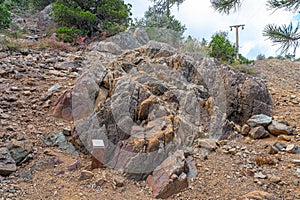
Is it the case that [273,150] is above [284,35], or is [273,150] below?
below

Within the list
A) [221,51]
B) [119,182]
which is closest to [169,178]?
[119,182]

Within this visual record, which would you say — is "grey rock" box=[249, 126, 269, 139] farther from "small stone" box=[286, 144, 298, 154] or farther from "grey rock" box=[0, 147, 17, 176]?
"grey rock" box=[0, 147, 17, 176]

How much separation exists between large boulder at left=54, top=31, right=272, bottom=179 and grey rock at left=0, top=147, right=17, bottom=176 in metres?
0.82

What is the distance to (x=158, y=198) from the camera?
7.90ft

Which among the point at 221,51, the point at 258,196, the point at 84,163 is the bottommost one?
the point at 258,196

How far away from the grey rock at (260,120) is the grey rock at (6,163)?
3300 millimetres

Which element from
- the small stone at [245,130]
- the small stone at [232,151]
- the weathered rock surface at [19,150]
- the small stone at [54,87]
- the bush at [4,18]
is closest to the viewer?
the weathered rock surface at [19,150]

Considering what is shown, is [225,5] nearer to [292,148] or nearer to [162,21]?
[292,148]

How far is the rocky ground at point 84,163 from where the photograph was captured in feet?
7.98

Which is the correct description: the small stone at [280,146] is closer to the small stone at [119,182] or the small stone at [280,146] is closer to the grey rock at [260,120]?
the grey rock at [260,120]

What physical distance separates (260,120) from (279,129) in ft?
0.99

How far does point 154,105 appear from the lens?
336 cm

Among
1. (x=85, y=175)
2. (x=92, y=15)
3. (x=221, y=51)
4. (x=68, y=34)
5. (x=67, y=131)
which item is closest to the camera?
(x=85, y=175)

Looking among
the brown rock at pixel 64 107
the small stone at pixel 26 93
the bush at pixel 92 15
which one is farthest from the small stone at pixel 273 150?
the bush at pixel 92 15
